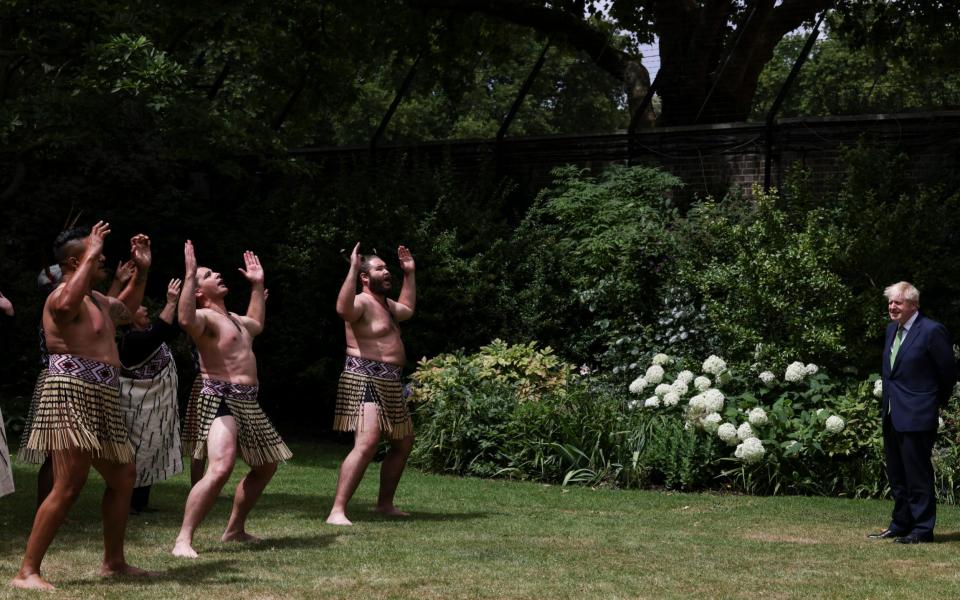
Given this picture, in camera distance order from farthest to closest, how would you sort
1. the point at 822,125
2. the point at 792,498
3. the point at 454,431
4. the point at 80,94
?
the point at 822,125, the point at 80,94, the point at 454,431, the point at 792,498

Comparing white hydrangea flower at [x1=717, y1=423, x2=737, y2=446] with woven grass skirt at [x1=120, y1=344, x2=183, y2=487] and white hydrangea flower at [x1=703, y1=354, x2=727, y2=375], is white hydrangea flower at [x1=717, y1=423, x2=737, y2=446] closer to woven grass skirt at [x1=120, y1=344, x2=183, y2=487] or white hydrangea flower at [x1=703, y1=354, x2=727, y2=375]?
white hydrangea flower at [x1=703, y1=354, x2=727, y2=375]

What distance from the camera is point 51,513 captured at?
274 inches

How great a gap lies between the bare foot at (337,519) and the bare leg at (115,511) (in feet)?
8.22

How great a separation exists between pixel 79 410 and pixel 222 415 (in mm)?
1558

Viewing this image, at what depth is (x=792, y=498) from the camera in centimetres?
1205

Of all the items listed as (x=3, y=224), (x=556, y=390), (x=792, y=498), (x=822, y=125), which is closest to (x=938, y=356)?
(x=792, y=498)

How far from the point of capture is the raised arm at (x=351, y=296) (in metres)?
9.77

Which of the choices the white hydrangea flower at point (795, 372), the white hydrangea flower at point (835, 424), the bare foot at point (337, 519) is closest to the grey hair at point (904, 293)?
the white hydrangea flower at point (835, 424)

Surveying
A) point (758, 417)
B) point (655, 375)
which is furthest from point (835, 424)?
point (655, 375)

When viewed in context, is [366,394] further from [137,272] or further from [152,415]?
[137,272]

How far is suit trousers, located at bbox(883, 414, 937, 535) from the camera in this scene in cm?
944

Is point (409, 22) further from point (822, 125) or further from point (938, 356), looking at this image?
point (938, 356)

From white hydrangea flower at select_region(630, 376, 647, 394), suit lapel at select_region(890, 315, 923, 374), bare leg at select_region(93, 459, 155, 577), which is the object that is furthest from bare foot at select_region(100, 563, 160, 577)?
white hydrangea flower at select_region(630, 376, 647, 394)

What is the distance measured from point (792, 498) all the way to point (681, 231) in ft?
19.1
